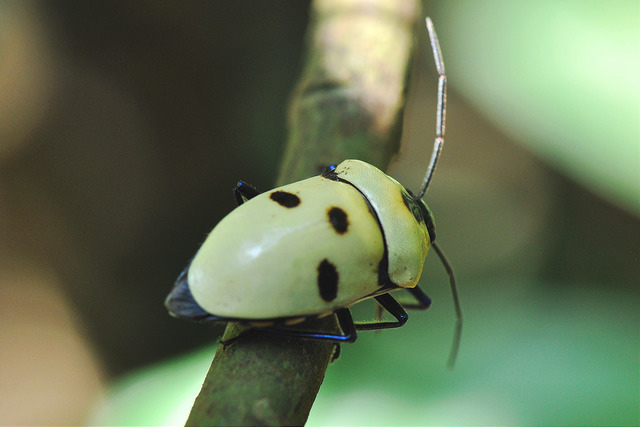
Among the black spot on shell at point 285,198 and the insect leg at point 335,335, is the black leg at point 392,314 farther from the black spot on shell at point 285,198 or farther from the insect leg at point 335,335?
the black spot on shell at point 285,198

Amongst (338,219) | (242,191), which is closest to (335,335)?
(338,219)

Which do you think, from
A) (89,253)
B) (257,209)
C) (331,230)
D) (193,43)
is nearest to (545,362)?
(331,230)

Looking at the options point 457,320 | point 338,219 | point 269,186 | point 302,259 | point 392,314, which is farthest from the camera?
point 269,186

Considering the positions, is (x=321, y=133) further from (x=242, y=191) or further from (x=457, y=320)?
(x=457, y=320)

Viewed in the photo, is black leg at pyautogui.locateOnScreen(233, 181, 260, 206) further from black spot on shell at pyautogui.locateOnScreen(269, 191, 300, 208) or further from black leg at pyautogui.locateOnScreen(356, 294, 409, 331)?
black leg at pyautogui.locateOnScreen(356, 294, 409, 331)

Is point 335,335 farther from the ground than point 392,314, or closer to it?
farther from the ground

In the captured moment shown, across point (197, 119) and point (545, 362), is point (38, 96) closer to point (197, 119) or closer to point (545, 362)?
point (197, 119)
